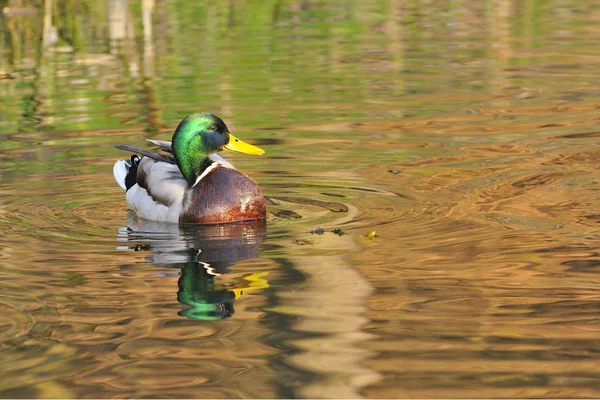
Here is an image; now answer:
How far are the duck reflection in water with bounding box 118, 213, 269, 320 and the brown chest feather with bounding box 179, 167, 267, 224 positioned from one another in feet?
0.19

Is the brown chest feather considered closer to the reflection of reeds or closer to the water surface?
the water surface

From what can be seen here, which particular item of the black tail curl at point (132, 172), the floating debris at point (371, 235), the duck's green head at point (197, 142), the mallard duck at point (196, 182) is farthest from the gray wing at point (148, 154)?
the floating debris at point (371, 235)

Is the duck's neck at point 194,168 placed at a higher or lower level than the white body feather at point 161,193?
higher

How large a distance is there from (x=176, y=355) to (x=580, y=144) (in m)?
5.60

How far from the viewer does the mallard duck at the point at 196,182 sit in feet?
28.0

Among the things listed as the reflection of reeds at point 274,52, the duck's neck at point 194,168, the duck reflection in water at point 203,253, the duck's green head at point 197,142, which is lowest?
the reflection of reeds at point 274,52

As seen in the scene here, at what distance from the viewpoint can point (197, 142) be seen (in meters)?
8.90

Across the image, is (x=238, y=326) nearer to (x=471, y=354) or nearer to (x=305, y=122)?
(x=471, y=354)

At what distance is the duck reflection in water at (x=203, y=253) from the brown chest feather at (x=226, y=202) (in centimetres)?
6

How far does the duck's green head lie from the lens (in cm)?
889

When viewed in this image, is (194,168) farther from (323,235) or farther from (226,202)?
(323,235)

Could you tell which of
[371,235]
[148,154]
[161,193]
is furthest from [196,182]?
[371,235]

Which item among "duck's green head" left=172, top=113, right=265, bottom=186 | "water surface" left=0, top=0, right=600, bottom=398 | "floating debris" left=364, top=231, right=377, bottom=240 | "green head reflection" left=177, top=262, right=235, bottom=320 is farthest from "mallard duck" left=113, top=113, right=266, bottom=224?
"green head reflection" left=177, top=262, right=235, bottom=320

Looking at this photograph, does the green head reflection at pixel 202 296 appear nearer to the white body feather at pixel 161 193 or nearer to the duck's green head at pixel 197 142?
the white body feather at pixel 161 193
